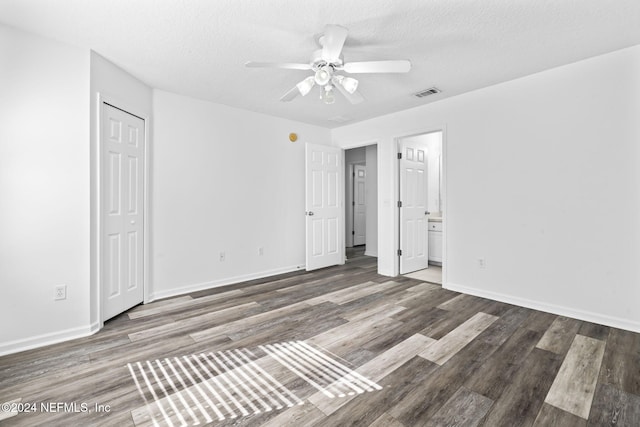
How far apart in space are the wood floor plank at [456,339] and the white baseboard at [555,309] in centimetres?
57

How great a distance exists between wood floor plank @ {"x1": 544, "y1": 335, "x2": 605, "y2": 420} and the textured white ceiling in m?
2.49

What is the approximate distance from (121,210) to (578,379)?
405 centimetres

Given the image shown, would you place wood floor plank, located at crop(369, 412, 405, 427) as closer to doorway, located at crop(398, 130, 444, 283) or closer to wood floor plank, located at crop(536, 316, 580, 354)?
wood floor plank, located at crop(536, 316, 580, 354)

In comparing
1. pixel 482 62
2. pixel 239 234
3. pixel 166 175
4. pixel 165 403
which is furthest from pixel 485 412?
pixel 166 175

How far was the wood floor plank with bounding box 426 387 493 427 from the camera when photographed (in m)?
1.52

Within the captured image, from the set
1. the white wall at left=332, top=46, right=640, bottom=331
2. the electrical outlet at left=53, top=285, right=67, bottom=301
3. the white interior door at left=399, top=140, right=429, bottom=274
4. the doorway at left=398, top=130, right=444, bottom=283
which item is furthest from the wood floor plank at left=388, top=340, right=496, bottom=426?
the electrical outlet at left=53, top=285, right=67, bottom=301

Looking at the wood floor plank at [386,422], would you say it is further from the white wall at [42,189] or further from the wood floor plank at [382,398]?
the white wall at [42,189]

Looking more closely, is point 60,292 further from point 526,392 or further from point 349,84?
point 526,392

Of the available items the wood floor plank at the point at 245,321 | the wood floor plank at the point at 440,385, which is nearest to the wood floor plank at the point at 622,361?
the wood floor plank at the point at 440,385

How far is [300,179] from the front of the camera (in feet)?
16.2

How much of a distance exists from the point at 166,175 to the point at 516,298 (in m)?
4.31

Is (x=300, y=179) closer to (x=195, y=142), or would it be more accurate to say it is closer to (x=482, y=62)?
(x=195, y=142)

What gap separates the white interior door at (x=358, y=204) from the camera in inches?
291

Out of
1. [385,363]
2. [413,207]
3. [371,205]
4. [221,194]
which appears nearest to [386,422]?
[385,363]
